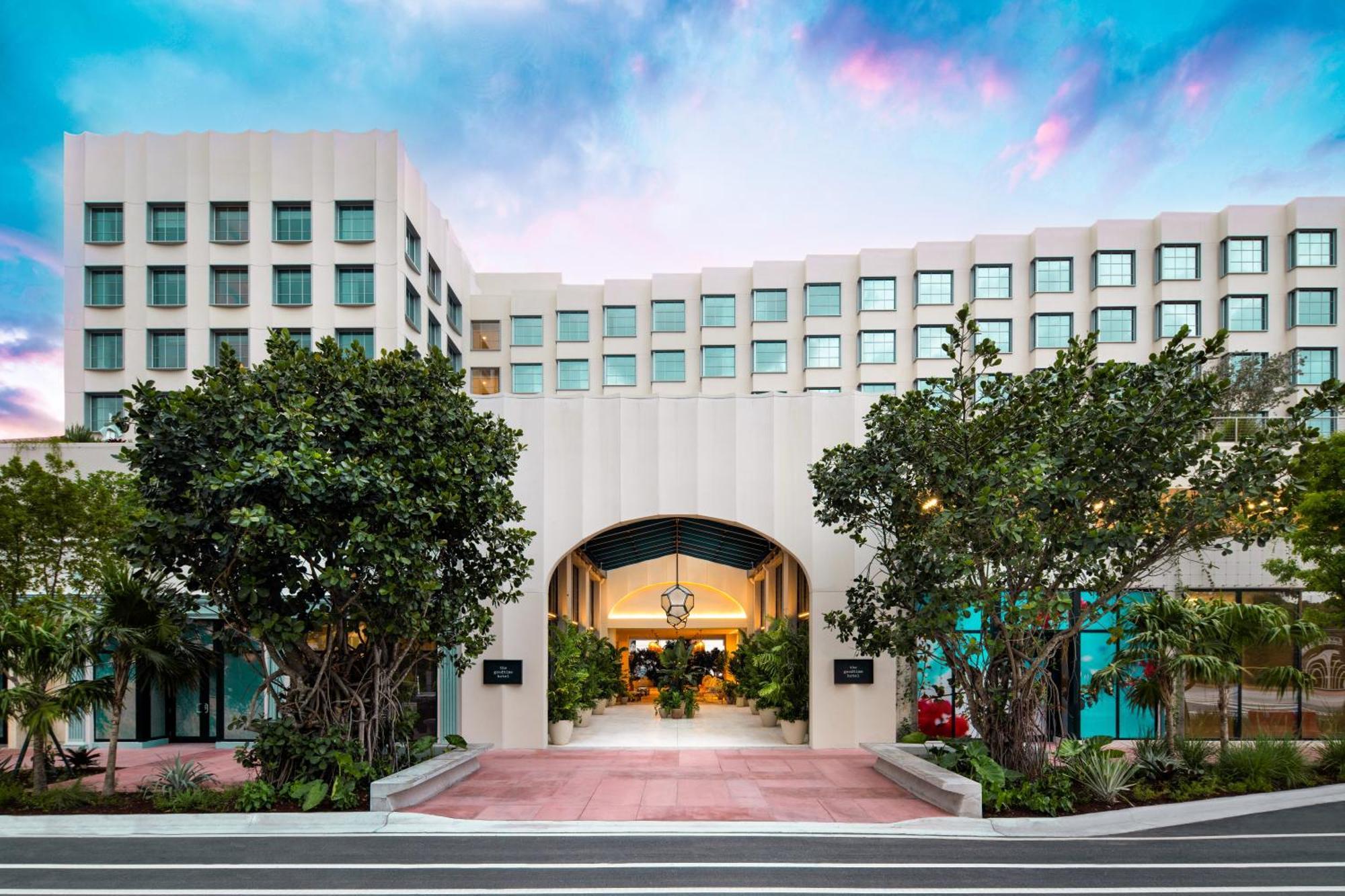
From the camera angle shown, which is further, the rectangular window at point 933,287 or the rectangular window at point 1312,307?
the rectangular window at point 933,287

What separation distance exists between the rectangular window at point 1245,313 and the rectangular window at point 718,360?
77.3 feet

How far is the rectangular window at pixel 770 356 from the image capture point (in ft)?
147

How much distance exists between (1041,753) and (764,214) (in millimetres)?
63370

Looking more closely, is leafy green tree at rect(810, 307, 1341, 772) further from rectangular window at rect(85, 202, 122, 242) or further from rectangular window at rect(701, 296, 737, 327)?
rectangular window at rect(85, 202, 122, 242)

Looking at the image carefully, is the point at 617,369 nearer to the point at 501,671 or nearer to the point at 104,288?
the point at 104,288

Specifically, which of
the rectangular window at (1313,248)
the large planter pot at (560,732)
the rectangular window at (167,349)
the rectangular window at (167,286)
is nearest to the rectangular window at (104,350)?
the rectangular window at (167,349)

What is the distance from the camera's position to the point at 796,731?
18.0 meters

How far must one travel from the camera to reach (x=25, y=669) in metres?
12.0


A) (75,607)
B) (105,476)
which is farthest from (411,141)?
(75,607)

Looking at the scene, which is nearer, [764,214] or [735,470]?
[735,470]

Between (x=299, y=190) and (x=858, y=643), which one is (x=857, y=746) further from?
(x=299, y=190)

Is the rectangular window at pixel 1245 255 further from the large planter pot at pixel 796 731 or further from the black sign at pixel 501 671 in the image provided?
the black sign at pixel 501 671

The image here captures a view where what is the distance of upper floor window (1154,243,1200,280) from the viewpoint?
4119 cm

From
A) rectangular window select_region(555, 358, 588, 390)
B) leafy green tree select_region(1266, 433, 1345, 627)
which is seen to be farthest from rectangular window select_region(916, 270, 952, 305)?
leafy green tree select_region(1266, 433, 1345, 627)
